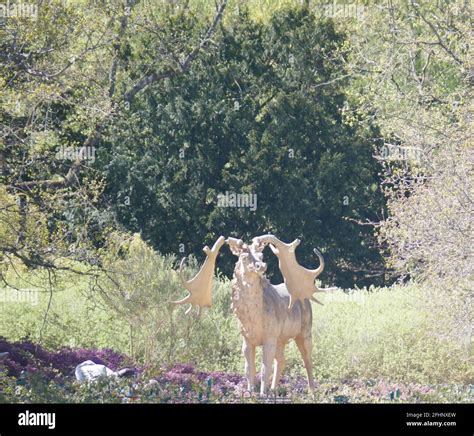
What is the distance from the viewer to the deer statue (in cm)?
1591

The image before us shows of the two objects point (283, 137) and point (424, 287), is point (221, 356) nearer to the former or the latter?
point (424, 287)

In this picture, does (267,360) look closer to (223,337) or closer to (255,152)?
(223,337)

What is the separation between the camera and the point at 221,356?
75.6 ft

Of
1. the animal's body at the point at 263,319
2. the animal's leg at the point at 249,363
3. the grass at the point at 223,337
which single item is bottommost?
the grass at the point at 223,337

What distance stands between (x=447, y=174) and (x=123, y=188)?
13180mm

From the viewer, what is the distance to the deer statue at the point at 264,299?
15914mm

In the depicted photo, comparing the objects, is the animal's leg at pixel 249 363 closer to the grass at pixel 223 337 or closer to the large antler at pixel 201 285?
the large antler at pixel 201 285

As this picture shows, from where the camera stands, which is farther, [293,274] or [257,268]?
[293,274]

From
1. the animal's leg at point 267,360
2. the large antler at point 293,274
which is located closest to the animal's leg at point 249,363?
the animal's leg at point 267,360

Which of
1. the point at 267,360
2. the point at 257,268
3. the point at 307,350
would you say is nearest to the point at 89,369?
the point at 307,350

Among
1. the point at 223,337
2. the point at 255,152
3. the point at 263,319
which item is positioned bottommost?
the point at 223,337

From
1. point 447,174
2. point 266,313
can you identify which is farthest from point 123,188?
point 266,313

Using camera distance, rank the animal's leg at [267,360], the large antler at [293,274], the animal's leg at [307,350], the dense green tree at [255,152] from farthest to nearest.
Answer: the dense green tree at [255,152] → the animal's leg at [307,350] → the large antler at [293,274] → the animal's leg at [267,360]

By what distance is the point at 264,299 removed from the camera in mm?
16250
